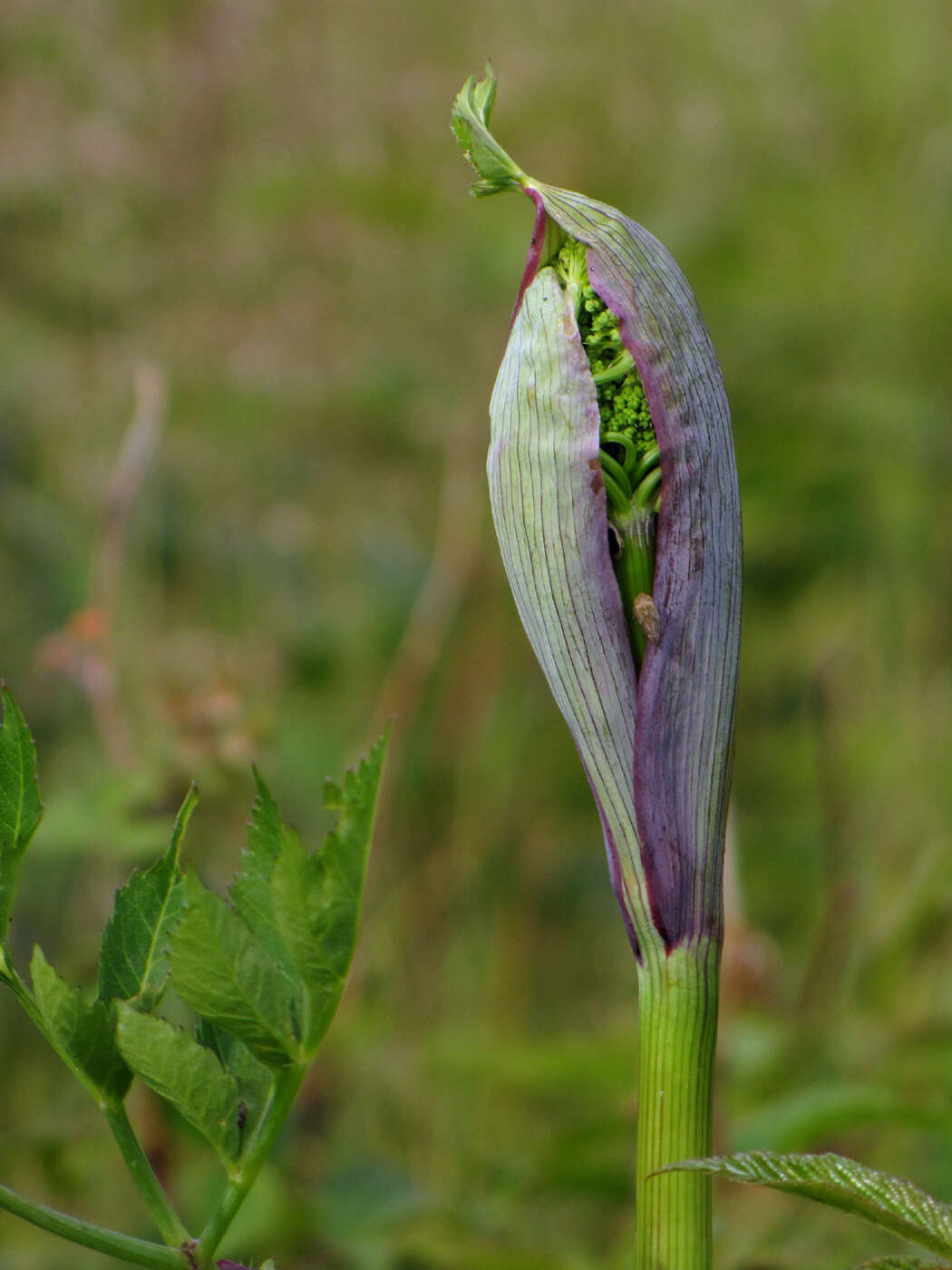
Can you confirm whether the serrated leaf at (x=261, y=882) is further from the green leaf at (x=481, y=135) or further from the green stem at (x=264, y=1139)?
the green leaf at (x=481, y=135)

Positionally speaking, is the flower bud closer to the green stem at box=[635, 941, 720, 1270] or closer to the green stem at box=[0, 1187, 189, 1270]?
the green stem at box=[635, 941, 720, 1270]

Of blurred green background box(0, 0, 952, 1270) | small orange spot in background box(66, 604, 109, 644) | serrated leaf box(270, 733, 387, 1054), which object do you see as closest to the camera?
serrated leaf box(270, 733, 387, 1054)

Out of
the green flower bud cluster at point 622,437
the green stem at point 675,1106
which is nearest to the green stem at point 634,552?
the green flower bud cluster at point 622,437

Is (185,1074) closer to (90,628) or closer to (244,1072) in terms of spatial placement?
(244,1072)

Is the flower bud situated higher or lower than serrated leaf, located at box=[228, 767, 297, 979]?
higher

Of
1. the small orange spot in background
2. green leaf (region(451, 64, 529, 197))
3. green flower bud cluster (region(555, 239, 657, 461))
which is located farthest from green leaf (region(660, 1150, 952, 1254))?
the small orange spot in background

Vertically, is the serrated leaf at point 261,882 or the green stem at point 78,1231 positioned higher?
the serrated leaf at point 261,882

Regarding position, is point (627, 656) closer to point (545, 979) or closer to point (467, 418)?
point (545, 979)
